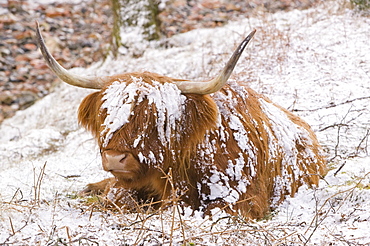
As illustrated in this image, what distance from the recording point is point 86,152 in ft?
21.7

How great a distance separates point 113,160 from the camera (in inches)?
141

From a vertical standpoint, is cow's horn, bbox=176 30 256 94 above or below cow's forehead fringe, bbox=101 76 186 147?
above

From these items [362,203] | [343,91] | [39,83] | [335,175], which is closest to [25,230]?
[362,203]

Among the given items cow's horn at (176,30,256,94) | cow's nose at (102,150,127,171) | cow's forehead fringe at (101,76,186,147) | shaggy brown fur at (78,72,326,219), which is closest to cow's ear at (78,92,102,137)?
shaggy brown fur at (78,72,326,219)

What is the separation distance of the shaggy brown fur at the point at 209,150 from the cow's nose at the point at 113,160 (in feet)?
0.18

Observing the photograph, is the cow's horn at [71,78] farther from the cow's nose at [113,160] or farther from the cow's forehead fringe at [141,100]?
the cow's nose at [113,160]

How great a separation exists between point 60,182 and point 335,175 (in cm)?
286

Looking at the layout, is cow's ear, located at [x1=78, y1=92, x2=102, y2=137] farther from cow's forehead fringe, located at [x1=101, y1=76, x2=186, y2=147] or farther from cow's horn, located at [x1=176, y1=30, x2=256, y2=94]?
cow's horn, located at [x1=176, y1=30, x2=256, y2=94]

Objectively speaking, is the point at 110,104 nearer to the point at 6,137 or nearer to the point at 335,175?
the point at 335,175

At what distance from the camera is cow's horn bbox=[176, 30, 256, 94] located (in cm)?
332

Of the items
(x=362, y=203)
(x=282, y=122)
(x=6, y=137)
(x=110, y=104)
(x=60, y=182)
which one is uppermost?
(x=110, y=104)

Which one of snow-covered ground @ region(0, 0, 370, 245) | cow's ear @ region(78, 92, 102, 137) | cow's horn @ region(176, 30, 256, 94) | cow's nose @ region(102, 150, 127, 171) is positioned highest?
cow's horn @ region(176, 30, 256, 94)

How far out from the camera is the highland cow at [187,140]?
3.75 metres

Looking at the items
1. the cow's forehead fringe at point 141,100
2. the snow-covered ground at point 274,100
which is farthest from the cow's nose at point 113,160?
the snow-covered ground at point 274,100
